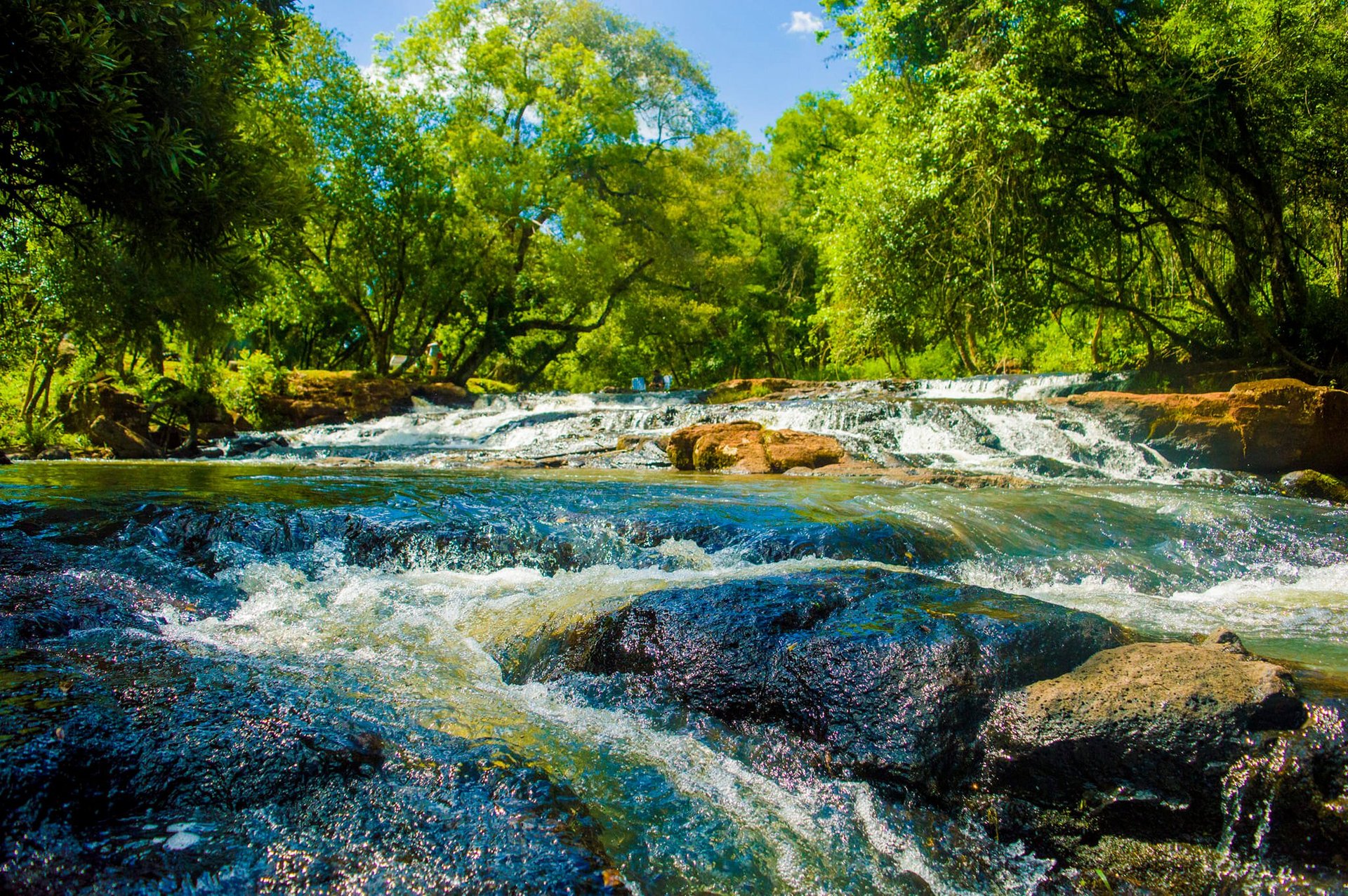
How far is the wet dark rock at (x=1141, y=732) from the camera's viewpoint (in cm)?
217

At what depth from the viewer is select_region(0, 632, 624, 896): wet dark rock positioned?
4.99 ft

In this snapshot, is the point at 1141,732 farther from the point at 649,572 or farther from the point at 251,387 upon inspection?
the point at 251,387

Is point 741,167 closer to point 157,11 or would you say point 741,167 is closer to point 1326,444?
point 1326,444

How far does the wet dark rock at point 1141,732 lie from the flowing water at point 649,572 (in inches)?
11.5

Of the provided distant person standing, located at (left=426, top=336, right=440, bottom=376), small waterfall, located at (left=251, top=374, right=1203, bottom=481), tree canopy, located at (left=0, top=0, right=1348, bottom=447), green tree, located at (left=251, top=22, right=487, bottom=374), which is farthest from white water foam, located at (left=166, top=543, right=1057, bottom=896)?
distant person standing, located at (left=426, top=336, right=440, bottom=376)

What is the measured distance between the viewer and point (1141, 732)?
226cm

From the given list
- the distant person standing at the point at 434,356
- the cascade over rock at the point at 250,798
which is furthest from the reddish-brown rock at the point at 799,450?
the distant person standing at the point at 434,356

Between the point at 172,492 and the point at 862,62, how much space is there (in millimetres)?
14339

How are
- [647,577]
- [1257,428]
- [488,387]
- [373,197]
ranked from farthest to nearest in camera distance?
[488,387], [373,197], [1257,428], [647,577]

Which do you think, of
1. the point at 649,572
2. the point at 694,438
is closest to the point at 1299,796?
the point at 649,572

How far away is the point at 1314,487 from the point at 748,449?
6994 mm

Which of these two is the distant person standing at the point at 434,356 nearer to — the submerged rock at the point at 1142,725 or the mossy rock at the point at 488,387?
the mossy rock at the point at 488,387

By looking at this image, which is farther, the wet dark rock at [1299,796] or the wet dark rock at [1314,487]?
the wet dark rock at [1314,487]

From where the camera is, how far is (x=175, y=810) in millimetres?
1686
